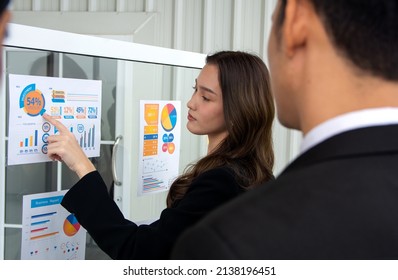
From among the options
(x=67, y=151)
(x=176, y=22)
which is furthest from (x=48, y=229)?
(x=176, y=22)

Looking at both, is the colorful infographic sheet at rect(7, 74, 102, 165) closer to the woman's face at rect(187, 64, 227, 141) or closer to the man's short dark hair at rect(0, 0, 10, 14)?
the woman's face at rect(187, 64, 227, 141)

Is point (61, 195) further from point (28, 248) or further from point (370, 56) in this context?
point (370, 56)

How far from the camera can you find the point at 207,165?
1393 mm

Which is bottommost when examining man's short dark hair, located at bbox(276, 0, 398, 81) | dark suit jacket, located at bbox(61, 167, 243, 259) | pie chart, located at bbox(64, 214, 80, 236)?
pie chart, located at bbox(64, 214, 80, 236)

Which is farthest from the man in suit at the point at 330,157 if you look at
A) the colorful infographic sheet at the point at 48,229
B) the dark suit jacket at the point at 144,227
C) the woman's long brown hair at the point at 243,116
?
the colorful infographic sheet at the point at 48,229

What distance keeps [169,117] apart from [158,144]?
143 millimetres

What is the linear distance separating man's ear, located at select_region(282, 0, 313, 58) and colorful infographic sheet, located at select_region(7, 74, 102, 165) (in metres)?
0.93

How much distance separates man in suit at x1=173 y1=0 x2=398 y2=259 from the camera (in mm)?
517

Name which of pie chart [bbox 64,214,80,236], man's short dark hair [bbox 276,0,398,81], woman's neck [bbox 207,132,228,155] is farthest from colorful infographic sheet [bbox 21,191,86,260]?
man's short dark hair [bbox 276,0,398,81]

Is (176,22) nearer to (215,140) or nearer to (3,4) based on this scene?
(215,140)

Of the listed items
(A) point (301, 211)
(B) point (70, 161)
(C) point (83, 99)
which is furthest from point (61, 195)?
(A) point (301, 211)

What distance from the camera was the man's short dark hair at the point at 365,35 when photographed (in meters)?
0.60

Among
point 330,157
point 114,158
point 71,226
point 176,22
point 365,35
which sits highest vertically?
point 176,22

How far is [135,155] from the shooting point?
1.86m
